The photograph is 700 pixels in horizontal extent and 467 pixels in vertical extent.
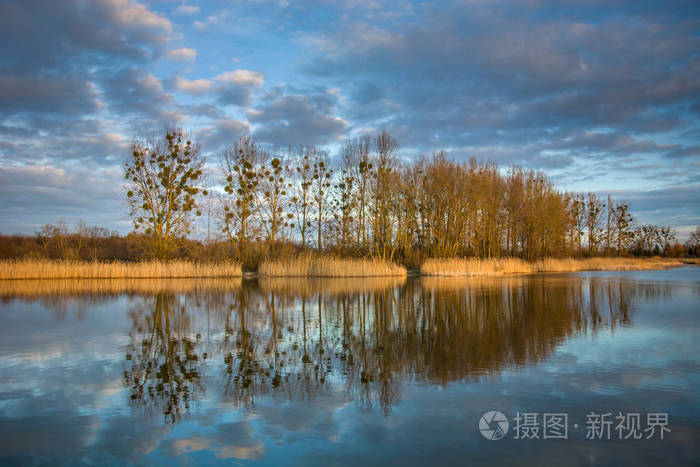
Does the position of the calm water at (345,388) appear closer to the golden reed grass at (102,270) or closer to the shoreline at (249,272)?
the golden reed grass at (102,270)

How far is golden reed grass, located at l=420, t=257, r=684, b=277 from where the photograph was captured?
2638 centimetres

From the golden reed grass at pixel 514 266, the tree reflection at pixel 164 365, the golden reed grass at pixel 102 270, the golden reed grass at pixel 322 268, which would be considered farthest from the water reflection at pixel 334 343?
the golden reed grass at pixel 514 266

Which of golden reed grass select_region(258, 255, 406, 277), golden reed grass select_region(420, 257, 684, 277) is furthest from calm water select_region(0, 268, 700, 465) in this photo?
golden reed grass select_region(420, 257, 684, 277)

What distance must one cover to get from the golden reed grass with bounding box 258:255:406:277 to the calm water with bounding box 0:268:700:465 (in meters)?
14.9

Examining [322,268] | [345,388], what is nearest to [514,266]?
[322,268]

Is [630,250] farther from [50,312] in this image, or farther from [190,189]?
[50,312]

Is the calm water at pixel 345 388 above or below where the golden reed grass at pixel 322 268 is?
below

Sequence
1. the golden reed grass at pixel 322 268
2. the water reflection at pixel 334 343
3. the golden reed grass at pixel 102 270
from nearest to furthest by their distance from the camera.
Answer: the water reflection at pixel 334 343 → the golden reed grass at pixel 102 270 → the golden reed grass at pixel 322 268

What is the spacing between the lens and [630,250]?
49281 millimetres

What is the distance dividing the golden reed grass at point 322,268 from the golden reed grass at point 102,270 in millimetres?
2353

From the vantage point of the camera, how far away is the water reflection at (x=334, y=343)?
4465 millimetres

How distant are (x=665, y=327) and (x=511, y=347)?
350 centimetres

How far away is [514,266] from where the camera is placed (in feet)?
97.6

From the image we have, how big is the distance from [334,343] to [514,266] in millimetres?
25528
